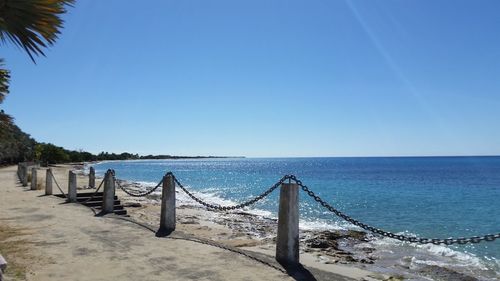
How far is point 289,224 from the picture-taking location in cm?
701

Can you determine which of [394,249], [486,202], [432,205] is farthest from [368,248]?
[486,202]

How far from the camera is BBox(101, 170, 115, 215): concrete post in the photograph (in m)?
12.7

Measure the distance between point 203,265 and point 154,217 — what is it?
40.8 feet

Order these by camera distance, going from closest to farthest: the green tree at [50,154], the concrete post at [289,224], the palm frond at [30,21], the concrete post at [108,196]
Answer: the palm frond at [30,21]
the concrete post at [289,224]
the concrete post at [108,196]
the green tree at [50,154]

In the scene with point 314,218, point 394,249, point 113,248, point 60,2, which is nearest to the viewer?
point 60,2

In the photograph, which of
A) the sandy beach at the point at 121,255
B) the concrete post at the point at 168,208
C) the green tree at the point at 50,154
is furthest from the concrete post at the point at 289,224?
the green tree at the point at 50,154

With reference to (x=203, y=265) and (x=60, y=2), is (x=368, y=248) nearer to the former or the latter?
(x=203, y=265)

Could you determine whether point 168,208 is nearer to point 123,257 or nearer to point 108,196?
point 123,257

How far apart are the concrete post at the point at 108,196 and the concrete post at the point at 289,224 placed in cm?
718

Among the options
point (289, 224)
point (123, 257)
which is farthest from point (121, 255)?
point (289, 224)

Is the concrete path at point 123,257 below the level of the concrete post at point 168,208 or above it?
below

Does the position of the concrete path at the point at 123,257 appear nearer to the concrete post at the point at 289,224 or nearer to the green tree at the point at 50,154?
the concrete post at the point at 289,224

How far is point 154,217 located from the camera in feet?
61.3

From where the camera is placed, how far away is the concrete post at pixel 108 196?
41.8 ft
